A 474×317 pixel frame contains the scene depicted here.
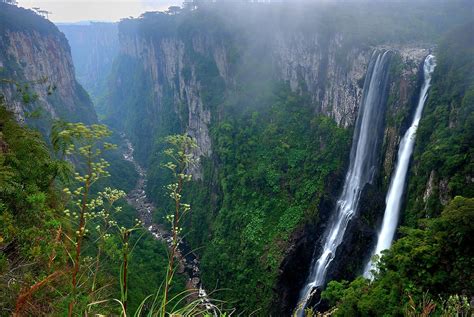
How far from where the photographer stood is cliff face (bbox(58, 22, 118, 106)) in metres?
135

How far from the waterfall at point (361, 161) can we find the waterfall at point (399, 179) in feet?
8.63

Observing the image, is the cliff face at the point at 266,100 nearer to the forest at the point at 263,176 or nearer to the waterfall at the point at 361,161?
the forest at the point at 263,176

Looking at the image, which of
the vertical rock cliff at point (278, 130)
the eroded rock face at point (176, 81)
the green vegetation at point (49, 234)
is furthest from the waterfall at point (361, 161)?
the eroded rock face at point (176, 81)

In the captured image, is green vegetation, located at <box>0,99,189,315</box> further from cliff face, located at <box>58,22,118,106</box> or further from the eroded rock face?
cliff face, located at <box>58,22,118,106</box>

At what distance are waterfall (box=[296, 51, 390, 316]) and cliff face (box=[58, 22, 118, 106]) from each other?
115 meters

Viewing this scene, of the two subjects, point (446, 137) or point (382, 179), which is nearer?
point (446, 137)

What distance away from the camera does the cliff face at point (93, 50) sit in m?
135

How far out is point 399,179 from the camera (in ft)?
64.2

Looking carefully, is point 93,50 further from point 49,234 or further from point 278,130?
point 49,234

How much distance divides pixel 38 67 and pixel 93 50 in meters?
103

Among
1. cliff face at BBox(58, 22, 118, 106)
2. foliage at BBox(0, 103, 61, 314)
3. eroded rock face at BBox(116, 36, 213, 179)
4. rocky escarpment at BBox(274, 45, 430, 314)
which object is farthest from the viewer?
cliff face at BBox(58, 22, 118, 106)

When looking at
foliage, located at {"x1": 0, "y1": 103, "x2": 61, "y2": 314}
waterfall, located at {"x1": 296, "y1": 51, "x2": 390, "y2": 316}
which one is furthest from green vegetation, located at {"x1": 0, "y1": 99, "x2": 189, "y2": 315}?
waterfall, located at {"x1": 296, "y1": 51, "x2": 390, "y2": 316}

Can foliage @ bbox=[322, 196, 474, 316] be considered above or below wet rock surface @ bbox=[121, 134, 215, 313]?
above

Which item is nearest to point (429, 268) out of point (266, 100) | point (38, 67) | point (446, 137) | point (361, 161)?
point (446, 137)
